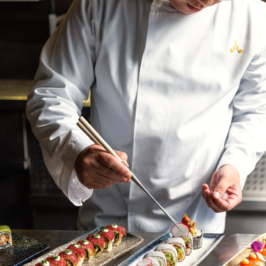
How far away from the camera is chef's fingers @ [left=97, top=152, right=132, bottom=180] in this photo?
3.25 ft

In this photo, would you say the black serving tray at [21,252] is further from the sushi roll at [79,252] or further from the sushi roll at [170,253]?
the sushi roll at [170,253]

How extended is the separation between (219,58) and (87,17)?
54 cm

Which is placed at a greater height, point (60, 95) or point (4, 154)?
point (60, 95)

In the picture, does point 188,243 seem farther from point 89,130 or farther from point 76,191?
point 89,130

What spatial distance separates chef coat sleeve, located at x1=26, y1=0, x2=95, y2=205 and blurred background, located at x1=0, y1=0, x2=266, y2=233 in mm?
1128

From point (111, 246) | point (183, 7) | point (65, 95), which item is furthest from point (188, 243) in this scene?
point (183, 7)

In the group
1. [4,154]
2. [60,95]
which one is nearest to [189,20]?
[60,95]

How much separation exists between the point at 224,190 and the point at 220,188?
0.06ft

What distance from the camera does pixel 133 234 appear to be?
1271 mm

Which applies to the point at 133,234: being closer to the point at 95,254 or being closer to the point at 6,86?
the point at 95,254

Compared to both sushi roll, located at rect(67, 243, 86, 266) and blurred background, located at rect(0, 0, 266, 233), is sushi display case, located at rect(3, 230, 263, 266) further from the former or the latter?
blurred background, located at rect(0, 0, 266, 233)

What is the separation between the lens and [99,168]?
104 centimetres

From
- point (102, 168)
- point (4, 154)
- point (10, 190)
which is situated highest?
point (102, 168)

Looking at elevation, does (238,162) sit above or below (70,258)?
above
